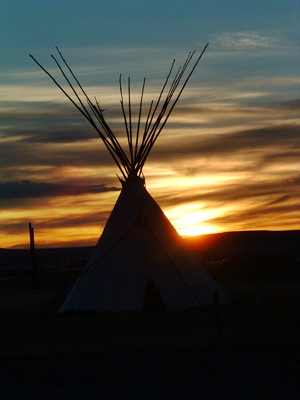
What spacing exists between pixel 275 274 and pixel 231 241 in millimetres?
66244

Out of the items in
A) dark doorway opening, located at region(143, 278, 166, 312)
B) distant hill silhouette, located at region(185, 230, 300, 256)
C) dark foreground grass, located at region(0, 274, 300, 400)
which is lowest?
dark foreground grass, located at region(0, 274, 300, 400)

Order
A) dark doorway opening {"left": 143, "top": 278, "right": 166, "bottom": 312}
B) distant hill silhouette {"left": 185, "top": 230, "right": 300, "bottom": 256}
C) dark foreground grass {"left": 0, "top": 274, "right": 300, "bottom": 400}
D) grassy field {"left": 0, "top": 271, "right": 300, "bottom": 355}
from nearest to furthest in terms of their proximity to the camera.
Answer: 1. dark foreground grass {"left": 0, "top": 274, "right": 300, "bottom": 400}
2. grassy field {"left": 0, "top": 271, "right": 300, "bottom": 355}
3. dark doorway opening {"left": 143, "top": 278, "right": 166, "bottom": 312}
4. distant hill silhouette {"left": 185, "top": 230, "right": 300, "bottom": 256}

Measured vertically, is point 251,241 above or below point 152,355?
above

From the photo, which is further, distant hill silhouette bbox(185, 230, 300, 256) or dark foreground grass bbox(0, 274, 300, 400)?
distant hill silhouette bbox(185, 230, 300, 256)

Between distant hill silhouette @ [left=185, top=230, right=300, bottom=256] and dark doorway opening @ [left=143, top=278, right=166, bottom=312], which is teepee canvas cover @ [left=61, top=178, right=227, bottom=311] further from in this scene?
distant hill silhouette @ [left=185, top=230, right=300, bottom=256]

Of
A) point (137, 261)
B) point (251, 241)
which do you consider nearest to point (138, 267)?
point (137, 261)

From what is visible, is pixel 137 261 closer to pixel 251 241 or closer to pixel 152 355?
pixel 152 355

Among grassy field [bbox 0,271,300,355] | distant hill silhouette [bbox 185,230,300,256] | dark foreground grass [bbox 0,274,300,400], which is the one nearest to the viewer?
dark foreground grass [bbox 0,274,300,400]

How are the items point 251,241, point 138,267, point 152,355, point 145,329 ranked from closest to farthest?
1. point 152,355
2. point 145,329
3. point 138,267
4. point 251,241

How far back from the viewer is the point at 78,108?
16469mm

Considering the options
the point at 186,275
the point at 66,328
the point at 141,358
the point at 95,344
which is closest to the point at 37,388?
the point at 141,358

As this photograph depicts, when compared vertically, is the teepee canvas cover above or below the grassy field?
above

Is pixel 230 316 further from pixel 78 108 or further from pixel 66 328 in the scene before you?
pixel 78 108

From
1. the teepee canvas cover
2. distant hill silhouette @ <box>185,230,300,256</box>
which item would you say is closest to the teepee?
the teepee canvas cover
